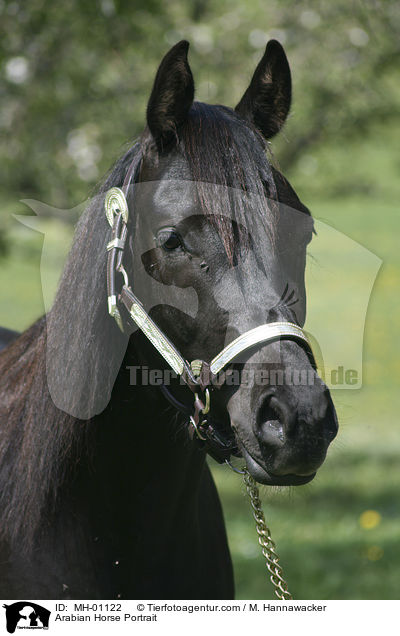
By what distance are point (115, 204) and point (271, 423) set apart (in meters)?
0.81

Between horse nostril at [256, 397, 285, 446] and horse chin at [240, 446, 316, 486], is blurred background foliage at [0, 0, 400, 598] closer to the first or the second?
horse chin at [240, 446, 316, 486]

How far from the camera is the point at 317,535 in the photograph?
5.45 meters

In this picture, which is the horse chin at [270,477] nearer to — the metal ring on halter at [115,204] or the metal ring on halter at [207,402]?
the metal ring on halter at [207,402]

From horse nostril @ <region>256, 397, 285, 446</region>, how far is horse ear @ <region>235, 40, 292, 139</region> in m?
1.03

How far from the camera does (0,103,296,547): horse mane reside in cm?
193

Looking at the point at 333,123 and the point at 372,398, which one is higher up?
the point at 333,123

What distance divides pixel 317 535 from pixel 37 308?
11913 mm

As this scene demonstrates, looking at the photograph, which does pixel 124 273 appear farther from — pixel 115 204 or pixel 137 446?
pixel 137 446

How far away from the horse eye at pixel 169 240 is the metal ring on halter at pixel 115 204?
0.53 ft

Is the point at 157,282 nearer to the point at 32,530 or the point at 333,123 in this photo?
the point at 32,530
